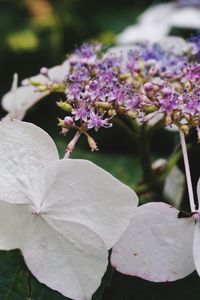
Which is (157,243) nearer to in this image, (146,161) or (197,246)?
(197,246)

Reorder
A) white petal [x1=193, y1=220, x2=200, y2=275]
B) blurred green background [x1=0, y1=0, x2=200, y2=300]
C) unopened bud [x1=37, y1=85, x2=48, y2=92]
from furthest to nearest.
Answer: blurred green background [x1=0, y1=0, x2=200, y2=300] < unopened bud [x1=37, y1=85, x2=48, y2=92] < white petal [x1=193, y1=220, x2=200, y2=275]

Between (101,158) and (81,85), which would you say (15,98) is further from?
(101,158)

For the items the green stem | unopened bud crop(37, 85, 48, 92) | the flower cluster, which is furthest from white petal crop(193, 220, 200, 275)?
unopened bud crop(37, 85, 48, 92)

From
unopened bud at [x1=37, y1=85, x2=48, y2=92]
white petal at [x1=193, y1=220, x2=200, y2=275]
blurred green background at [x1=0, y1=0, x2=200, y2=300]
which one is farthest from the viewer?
blurred green background at [x1=0, y1=0, x2=200, y2=300]

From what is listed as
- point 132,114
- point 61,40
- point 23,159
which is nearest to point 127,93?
point 132,114

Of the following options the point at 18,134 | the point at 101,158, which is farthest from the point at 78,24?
the point at 18,134

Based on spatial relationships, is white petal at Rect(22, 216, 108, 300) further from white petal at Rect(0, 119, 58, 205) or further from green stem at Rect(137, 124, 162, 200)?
green stem at Rect(137, 124, 162, 200)
